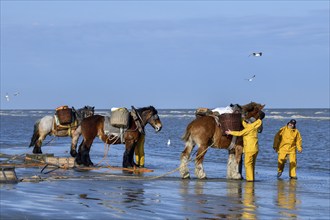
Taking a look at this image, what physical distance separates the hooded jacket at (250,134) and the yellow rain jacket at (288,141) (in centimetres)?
190

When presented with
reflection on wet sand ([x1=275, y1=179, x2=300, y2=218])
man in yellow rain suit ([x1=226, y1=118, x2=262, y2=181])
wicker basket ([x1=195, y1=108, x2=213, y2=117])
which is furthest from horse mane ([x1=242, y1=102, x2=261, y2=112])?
reflection on wet sand ([x1=275, y1=179, x2=300, y2=218])

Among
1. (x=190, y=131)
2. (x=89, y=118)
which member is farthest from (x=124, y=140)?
(x=190, y=131)

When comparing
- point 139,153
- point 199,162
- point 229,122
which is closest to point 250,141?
point 229,122

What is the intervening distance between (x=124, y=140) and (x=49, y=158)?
7.04 ft

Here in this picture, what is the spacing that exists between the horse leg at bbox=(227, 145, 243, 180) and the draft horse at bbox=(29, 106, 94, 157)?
549 cm

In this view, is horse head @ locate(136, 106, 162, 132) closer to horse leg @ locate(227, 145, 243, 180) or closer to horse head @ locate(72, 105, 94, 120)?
horse head @ locate(72, 105, 94, 120)

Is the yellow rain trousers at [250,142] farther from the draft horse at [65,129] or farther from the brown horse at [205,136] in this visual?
the draft horse at [65,129]

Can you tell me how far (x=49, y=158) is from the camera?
22.0 m

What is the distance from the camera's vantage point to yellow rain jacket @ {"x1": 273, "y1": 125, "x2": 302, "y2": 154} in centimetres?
1983

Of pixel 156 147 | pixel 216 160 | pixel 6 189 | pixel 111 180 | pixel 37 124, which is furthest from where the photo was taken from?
pixel 156 147

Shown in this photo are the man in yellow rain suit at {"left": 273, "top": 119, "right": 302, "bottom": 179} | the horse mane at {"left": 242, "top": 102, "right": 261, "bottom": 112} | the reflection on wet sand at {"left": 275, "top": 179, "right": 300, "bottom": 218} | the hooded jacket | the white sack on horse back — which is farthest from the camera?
A: the man in yellow rain suit at {"left": 273, "top": 119, "right": 302, "bottom": 179}

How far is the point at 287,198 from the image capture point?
1478 cm

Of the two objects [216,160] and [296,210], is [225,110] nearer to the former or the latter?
[296,210]

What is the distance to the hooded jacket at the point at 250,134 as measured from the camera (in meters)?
18.0
